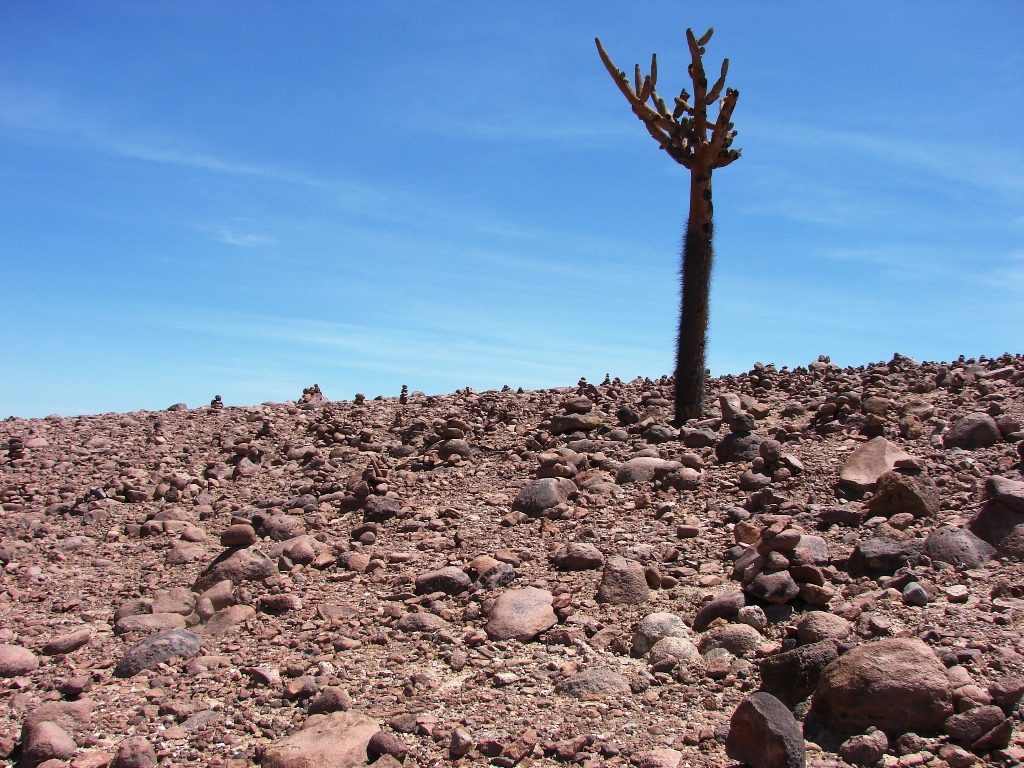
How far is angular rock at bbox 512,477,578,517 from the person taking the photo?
6.12m

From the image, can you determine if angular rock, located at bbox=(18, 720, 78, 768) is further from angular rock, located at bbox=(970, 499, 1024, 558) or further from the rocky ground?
angular rock, located at bbox=(970, 499, 1024, 558)

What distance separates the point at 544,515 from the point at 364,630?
173 cm

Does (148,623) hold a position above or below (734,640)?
below

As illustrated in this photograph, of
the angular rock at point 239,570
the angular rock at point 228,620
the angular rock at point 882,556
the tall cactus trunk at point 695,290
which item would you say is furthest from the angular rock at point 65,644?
the tall cactus trunk at point 695,290

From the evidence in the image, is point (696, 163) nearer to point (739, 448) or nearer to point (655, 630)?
point (739, 448)

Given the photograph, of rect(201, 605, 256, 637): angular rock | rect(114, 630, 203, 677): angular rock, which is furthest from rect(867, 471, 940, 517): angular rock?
rect(114, 630, 203, 677): angular rock

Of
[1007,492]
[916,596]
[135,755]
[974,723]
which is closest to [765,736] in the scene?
[974,723]

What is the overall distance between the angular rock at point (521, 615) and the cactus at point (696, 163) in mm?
4014

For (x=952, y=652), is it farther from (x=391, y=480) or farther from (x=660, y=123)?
(x=660, y=123)

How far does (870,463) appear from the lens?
577cm

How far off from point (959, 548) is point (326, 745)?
335 cm

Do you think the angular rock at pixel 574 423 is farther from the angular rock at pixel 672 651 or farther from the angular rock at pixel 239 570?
the angular rock at pixel 672 651

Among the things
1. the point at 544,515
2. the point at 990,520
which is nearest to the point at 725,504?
the point at 544,515

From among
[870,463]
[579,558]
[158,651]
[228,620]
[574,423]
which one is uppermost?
[574,423]
